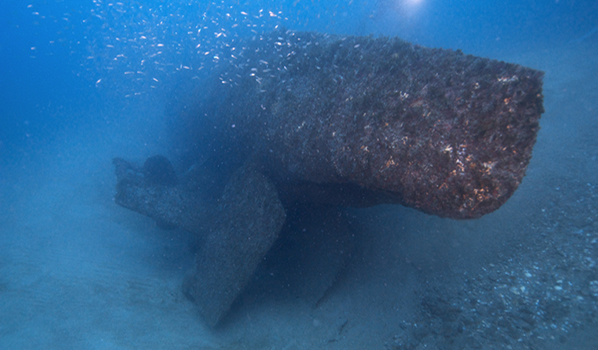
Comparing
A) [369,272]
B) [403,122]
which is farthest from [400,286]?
[403,122]

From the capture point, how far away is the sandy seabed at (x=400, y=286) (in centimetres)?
389

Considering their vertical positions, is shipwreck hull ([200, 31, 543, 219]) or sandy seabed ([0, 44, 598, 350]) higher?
shipwreck hull ([200, 31, 543, 219])

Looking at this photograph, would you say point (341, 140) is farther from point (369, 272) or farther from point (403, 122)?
point (369, 272)

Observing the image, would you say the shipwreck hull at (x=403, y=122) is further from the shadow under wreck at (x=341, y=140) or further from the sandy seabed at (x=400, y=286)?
the sandy seabed at (x=400, y=286)

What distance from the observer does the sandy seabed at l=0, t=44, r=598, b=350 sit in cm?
389

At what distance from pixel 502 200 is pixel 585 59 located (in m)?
14.9

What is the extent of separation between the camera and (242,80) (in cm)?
694

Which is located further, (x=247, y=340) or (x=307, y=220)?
(x=307, y=220)

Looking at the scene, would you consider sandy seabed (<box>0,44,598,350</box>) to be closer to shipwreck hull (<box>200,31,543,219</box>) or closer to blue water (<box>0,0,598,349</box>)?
blue water (<box>0,0,598,349</box>)

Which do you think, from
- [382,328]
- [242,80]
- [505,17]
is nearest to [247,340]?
[382,328]

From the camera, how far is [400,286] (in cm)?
478

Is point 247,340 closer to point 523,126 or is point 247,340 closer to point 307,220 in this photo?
point 307,220

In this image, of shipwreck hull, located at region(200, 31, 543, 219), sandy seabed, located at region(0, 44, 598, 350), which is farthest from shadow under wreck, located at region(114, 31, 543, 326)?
sandy seabed, located at region(0, 44, 598, 350)

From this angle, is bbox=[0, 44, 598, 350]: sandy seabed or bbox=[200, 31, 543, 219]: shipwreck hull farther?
bbox=[0, 44, 598, 350]: sandy seabed
